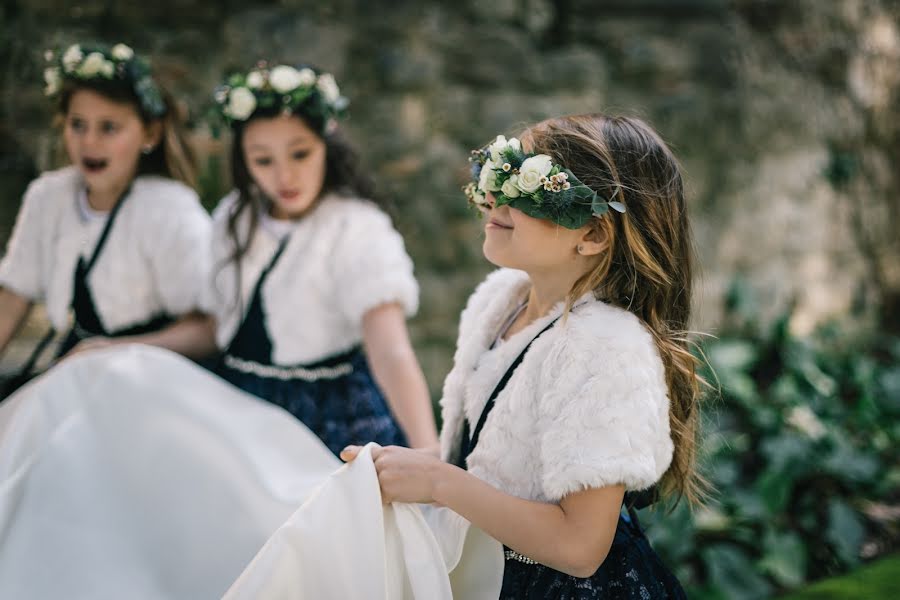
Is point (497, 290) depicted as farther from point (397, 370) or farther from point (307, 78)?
point (307, 78)

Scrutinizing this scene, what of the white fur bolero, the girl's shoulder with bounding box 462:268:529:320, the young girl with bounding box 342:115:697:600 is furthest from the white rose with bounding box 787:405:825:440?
the white fur bolero

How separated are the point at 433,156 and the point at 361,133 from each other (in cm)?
36

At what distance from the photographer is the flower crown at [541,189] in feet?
4.82

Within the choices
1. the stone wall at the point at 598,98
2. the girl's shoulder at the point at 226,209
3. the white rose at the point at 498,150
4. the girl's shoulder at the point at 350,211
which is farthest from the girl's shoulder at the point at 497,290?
the stone wall at the point at 598,98

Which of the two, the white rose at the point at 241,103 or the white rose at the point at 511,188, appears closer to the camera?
the white rose at the point at 511,188

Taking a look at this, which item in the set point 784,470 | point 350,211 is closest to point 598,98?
point 784,470

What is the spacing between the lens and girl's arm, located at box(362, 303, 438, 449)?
7.46 ft

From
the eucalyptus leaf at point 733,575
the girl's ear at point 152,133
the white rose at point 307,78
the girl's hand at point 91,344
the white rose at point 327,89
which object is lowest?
the eucalyptus leaf at point 733,575

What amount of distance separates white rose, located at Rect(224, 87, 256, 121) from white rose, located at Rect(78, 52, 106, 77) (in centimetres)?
41

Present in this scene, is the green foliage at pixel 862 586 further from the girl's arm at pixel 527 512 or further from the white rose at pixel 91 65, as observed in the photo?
the white rose at pixel 91 65

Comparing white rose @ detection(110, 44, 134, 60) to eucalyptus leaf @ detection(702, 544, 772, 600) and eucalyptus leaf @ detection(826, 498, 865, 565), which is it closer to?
eucalyptus leaf @ detection(702, 544, 772, 600)

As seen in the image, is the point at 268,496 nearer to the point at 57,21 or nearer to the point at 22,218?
the point at 22,218

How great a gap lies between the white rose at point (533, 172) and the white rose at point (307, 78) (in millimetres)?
1121

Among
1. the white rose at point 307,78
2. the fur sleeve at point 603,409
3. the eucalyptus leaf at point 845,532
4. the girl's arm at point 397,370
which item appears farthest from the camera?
the eucalyptus leaf at point 845,532
